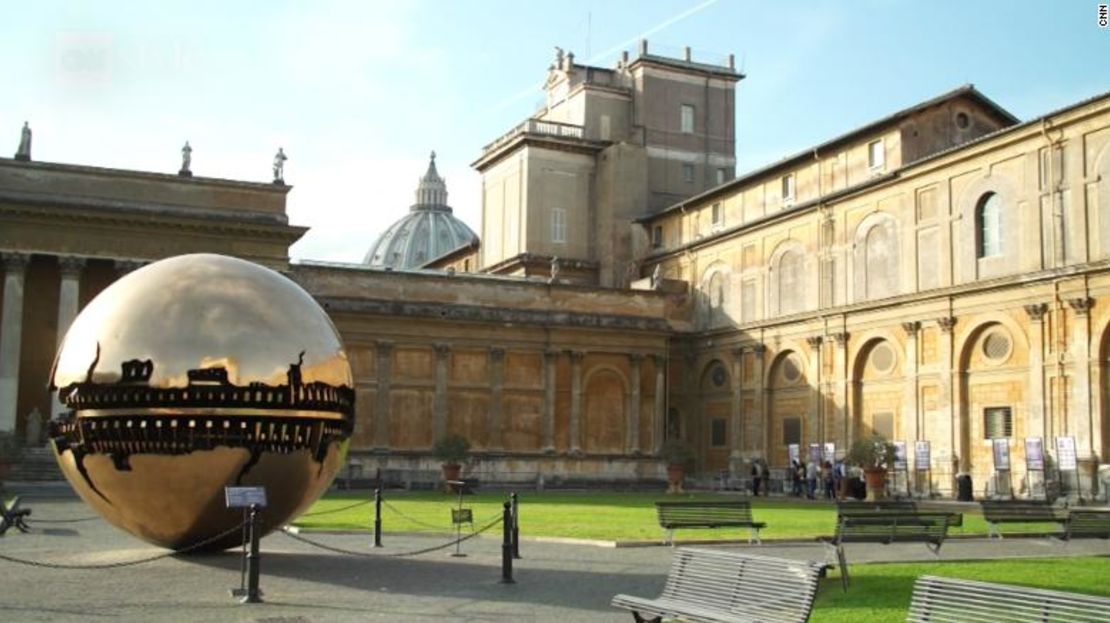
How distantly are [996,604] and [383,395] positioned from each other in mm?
41884

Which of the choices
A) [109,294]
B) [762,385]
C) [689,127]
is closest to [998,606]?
[109,294]

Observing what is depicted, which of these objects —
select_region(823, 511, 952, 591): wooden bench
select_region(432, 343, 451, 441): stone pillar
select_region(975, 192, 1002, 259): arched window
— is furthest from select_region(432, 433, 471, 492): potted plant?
select_region(823, 511, 952, 591): wooden bench

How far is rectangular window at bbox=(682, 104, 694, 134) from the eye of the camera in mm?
60688

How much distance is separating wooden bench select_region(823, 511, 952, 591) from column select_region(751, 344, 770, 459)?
3246 centimetres

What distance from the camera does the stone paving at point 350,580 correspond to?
1106 cm

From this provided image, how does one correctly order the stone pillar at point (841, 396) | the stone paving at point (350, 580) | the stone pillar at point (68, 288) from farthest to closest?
1. the stone pillar at point (841, 396)
2. the stone pillar at point (68, 288)
3. the stone paving at point (350, 580)

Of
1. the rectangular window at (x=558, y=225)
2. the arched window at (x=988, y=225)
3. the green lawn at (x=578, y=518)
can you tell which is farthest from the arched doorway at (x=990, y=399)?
the rectangular window at (x=558, y=225)

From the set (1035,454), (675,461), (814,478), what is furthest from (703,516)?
(675,461)

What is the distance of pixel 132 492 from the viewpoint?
486 inches

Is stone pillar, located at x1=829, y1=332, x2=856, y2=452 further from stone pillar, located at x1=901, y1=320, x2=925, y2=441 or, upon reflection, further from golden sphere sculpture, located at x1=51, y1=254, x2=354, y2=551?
golden sphere sculpture, located at x1=51, y1=254, x2=354, y2=551

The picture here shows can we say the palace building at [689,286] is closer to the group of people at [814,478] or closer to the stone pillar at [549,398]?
the stone pillar at [549,398]

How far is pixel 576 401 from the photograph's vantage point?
5131 cm

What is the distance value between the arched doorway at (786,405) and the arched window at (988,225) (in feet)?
32.4

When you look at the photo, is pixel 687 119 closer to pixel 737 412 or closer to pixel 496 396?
pixel 737 412
